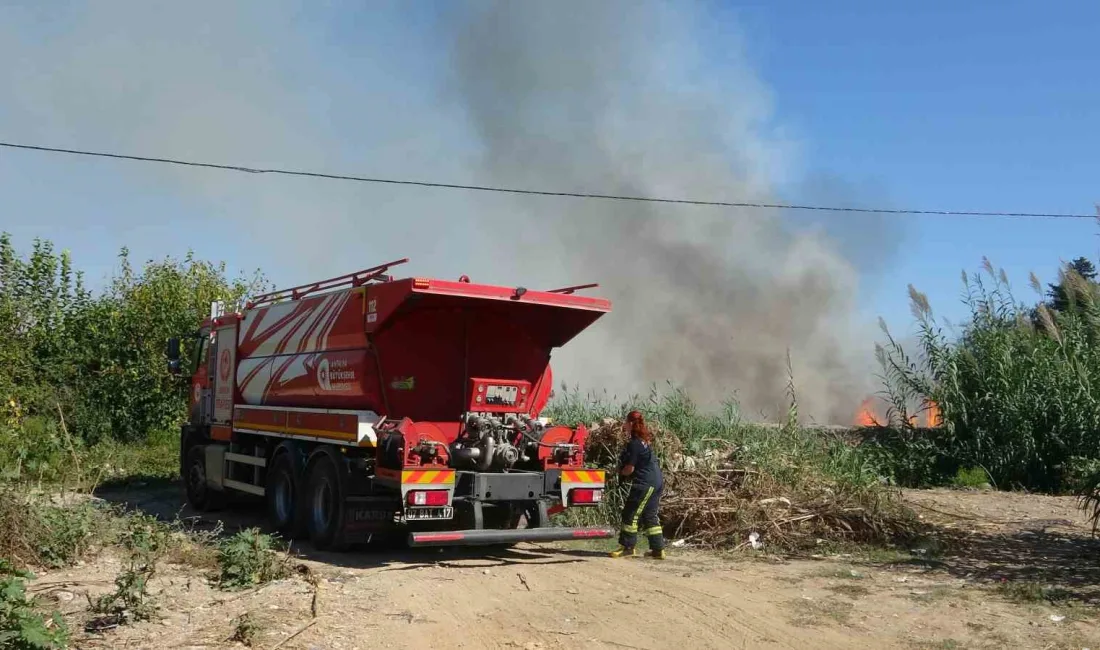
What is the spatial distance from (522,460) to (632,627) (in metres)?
3.21

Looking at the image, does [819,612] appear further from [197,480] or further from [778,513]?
[197,480]

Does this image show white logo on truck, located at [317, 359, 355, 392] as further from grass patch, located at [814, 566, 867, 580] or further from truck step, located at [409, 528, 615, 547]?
grass patch, located at [814, 566, 867, 580]

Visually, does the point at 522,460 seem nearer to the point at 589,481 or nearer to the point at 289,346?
the point at 589,481

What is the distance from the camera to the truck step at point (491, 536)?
27.9 feet

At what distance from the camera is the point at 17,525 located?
768 centimetres

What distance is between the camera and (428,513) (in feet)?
28.2

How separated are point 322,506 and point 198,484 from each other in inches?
187

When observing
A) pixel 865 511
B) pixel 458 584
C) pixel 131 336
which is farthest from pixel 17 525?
pixel 131 336

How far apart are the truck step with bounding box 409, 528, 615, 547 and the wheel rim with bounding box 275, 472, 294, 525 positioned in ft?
8.39

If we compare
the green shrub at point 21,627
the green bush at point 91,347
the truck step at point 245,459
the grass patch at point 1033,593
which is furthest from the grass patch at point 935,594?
the green bush at point 91,347

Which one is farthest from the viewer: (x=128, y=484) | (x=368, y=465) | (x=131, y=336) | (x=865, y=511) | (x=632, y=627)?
(x=131, y=336)

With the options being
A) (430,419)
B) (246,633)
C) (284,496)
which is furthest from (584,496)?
(246,633)

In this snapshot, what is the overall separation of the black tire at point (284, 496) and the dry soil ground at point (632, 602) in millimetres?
820

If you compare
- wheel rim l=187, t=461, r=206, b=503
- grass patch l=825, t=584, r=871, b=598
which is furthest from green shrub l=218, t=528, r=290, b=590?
wheel rim l=187, t=461, r=206, b=503
